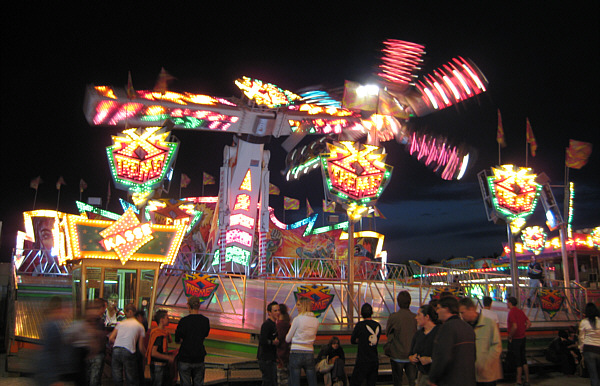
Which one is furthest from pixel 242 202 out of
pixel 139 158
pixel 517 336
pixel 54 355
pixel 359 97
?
pixel 54 355

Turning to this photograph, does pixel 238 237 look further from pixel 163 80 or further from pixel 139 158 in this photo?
pixel 139 158

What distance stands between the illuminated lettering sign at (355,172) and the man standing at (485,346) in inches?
325

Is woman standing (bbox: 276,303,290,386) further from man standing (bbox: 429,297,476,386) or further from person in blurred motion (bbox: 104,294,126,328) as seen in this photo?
person in blurred motion (bbox: 104,294,126,328)

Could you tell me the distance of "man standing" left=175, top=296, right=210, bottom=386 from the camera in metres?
6.44

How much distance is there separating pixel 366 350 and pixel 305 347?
895mm

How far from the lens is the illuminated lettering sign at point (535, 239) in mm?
38750

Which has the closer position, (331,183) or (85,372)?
(85,372)

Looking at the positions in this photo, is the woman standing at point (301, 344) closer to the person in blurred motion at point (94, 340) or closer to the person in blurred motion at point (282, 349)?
the person in blurred motion at point (282, 349)

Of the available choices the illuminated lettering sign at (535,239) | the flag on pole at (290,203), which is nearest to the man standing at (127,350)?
the flag on pole at (290,203)

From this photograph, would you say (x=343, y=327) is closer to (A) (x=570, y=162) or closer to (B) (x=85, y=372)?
(B) (x=85, y=372)

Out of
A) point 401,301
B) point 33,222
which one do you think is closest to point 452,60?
point 401,301

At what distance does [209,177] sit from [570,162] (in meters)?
28.3

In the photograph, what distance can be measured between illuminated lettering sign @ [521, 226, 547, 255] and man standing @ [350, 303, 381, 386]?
3683 cm

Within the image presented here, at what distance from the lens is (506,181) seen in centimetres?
1683
